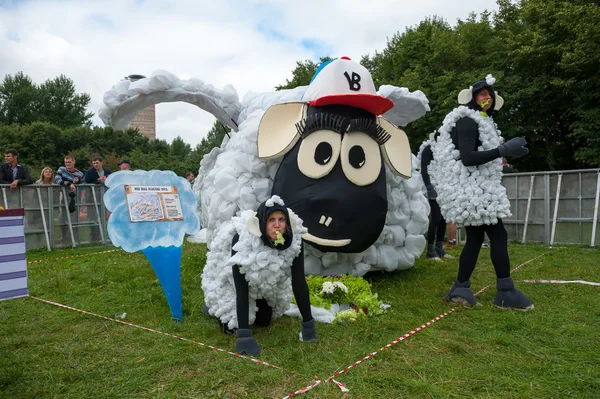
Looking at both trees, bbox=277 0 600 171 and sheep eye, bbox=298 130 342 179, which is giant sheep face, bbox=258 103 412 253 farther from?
trees, bbox=277 0 600 171

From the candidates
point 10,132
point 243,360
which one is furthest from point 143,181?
point 10,132

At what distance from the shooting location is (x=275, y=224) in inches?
117

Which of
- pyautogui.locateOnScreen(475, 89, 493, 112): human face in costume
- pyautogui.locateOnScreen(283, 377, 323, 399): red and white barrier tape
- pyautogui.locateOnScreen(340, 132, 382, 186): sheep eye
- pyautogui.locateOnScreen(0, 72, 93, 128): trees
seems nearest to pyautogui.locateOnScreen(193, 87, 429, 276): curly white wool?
pyautogui.locateOnScreen(340, 132, 382, 186): sheep eye

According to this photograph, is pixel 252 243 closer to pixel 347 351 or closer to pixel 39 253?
pixel 347 351

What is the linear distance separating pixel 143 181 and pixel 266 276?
139 centimetres

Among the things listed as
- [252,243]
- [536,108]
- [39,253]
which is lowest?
[39,253]

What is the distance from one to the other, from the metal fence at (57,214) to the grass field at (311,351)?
131 inches

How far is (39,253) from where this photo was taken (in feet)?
23.9

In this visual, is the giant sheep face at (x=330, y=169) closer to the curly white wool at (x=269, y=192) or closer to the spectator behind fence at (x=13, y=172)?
the curly white wool at (x=269, y=192)

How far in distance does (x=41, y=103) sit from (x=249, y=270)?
38737 mm

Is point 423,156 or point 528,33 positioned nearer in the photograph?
point 423,156

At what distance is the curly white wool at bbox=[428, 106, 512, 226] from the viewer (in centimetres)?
387

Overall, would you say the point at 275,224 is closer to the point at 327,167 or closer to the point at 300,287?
the point at 300,287

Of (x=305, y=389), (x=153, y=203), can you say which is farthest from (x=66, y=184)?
(x=305, y=389)
